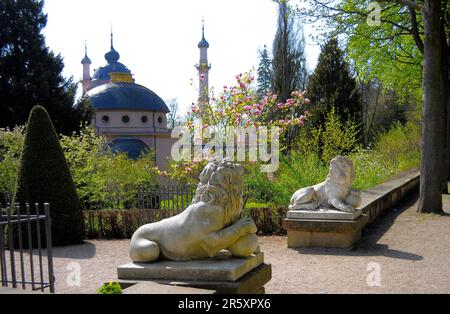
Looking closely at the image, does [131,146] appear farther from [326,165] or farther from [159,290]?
[159,290]

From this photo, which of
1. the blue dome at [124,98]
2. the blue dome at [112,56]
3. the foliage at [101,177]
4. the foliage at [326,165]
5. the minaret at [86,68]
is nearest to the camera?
the foliage at [326,165]

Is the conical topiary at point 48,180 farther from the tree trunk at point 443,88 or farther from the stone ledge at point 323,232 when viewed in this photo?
the tree trunk at point 443,88

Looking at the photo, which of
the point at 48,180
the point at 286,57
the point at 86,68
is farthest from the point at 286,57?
the point at 86,68

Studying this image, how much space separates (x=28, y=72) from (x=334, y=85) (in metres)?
18.6

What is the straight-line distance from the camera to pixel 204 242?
15.6 ft

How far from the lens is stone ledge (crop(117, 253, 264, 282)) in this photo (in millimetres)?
4539

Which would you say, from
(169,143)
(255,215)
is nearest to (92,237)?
(255,215)

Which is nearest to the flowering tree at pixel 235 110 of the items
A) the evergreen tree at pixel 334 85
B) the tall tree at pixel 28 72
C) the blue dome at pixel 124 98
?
the tall tree at pixel 28 72

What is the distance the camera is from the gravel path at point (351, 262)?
20.8 ft

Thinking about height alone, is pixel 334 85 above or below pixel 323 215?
above

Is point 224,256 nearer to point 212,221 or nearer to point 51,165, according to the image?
point 212,221
